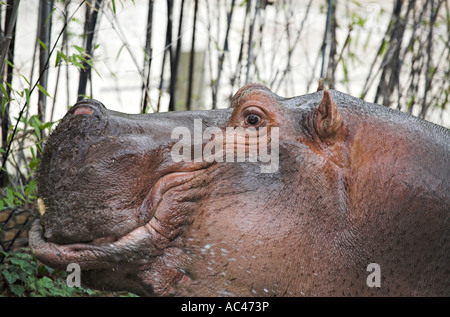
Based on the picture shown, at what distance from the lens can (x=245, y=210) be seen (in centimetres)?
213

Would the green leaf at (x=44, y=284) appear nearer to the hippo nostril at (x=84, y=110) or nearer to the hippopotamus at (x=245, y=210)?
the hippopotamus at (x=245, y=210)

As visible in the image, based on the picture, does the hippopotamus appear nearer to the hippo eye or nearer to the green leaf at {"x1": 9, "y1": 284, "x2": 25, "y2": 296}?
the hippo eye

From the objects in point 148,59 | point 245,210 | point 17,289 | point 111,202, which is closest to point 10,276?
point 17,289

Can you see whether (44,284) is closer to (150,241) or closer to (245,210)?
(150,241)

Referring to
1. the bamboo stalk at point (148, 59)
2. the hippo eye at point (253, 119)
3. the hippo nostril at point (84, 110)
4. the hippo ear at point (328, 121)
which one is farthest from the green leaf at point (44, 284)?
the hippo ear at point (328, 121)

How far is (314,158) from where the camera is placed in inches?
85.8

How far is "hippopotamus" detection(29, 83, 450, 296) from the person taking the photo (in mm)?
2115

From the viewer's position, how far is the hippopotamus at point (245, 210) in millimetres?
2115

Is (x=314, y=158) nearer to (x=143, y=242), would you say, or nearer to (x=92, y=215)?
(x=143, y=242)

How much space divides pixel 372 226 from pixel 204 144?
0.67m

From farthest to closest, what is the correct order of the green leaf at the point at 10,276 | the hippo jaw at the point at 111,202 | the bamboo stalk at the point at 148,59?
the bamboo stalk at the point at 148,59 → the green leaf at the point at 10,276 → the hippo jaw at the point at 111,202

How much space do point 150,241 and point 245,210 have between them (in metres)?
0.35

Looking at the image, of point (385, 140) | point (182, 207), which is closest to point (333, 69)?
point (385, 140)

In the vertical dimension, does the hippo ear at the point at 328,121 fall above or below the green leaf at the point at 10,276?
above
